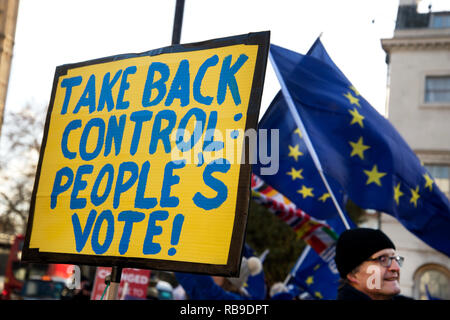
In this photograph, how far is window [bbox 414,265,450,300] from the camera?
59.4ft

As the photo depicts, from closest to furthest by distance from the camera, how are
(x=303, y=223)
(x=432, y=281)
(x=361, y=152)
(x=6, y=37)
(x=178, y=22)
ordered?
(x=178, y=22), (x=361, y=152), (x=303, y=223), (x=432, y=281), (x=6, y=37)

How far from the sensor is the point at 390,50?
20344mm

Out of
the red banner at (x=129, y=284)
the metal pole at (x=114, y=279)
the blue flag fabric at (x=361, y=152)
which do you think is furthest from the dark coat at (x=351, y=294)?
the red banner at (x=129, y=284)

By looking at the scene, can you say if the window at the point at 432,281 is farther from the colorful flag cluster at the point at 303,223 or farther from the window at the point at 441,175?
the colorful flag cluster at the point at 303,223

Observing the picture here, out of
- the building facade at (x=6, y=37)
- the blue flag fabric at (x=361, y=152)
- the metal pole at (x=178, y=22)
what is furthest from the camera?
the building facade at (x=6, y=37)

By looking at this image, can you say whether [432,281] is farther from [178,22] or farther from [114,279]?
[114,279]

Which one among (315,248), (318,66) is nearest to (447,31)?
(315,248)

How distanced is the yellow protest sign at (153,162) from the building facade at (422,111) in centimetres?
1690

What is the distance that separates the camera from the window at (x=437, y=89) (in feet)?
64.0

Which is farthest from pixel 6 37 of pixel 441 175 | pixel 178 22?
pixel 178 22

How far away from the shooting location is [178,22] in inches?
144

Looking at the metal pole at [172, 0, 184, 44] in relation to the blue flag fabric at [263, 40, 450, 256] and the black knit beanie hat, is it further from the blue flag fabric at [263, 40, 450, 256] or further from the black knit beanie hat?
the blue flag fabric at [263, 40, 450, 256]

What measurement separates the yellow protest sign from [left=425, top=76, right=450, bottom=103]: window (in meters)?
18.2

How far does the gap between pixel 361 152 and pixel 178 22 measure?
2.64 metres
